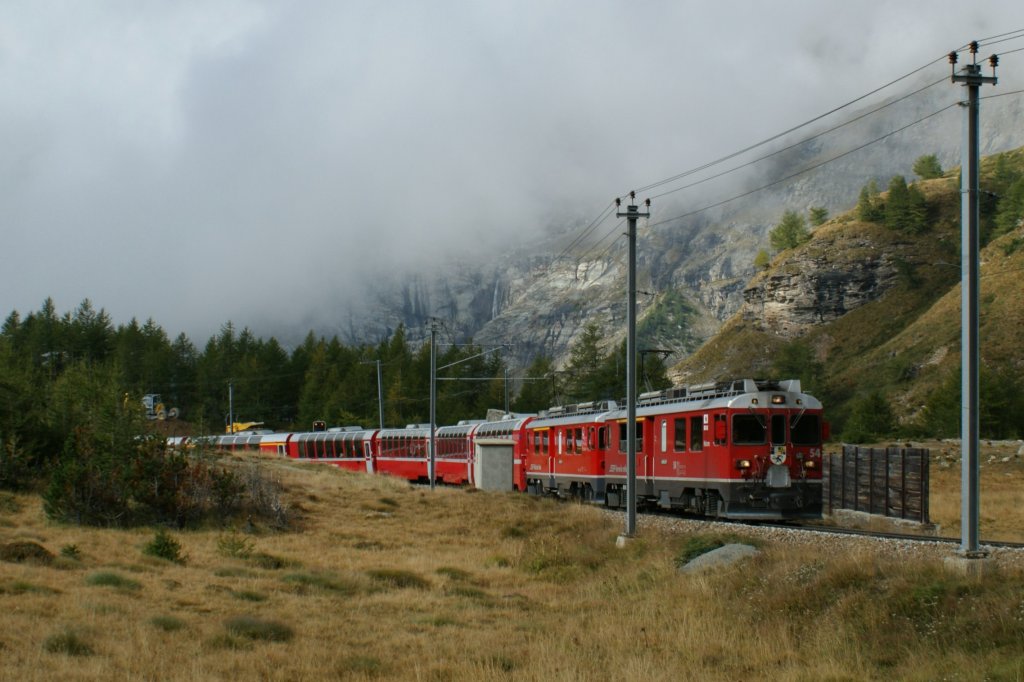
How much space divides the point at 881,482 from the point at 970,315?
18.8 m

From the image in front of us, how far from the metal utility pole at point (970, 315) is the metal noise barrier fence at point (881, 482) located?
1515cm

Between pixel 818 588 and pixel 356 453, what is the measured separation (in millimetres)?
57184

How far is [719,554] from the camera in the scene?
2003 cm

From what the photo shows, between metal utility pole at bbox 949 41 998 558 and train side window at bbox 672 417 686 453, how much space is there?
1451 cm

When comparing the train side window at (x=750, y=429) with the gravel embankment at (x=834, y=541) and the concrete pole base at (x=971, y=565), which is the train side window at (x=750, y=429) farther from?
the concrete pole base at (x=971, y=565)

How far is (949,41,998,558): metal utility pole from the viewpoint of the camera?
49.4 ft

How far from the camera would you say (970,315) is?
15.1 m

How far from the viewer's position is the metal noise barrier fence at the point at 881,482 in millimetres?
30189

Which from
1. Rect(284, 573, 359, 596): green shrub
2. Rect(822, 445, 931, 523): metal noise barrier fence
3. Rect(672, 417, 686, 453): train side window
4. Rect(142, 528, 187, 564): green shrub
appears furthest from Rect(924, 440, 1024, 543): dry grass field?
Rect(142, 528, 187, 564): green shrub

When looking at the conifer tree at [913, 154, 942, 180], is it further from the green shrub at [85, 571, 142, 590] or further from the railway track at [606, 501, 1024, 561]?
the green shrub at [85, 571, 142, 590]

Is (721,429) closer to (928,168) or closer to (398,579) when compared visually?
(398,579)

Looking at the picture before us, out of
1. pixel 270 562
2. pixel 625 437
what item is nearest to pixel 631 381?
pixel 625 437

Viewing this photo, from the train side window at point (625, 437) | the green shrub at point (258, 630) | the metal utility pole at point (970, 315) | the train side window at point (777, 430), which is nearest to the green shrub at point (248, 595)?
the green shrub at point (258, 630)

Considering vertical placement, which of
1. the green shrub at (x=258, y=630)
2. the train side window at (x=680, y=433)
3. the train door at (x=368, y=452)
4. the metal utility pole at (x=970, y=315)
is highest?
the metal utility pole at (x=970, y=315)
